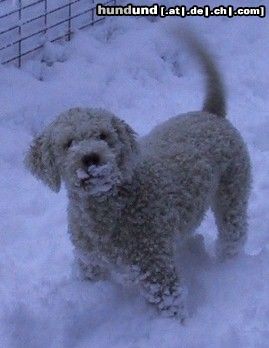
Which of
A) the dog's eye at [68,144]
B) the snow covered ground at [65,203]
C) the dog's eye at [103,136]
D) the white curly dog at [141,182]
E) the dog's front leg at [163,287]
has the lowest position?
the snow covered ground at [65,203]

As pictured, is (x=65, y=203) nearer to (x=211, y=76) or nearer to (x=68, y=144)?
(x=211, y=76)

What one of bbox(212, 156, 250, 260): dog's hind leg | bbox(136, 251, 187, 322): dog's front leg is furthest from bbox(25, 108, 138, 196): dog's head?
bbox(212, 156, 250, 260): dog's hind leg

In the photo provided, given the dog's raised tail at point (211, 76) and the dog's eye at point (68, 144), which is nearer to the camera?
the dog's eye at point (68, 144)

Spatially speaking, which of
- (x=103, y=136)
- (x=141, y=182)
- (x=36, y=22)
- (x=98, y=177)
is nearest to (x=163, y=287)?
(x=141, y=182)

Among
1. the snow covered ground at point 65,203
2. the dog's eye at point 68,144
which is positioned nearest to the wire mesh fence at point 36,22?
the snow covered ground at point 65,203

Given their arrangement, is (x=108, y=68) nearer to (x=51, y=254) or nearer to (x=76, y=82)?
(x=76, y=82)

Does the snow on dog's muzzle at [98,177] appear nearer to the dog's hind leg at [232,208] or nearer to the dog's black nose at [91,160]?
the dog's black nose at [91,160]

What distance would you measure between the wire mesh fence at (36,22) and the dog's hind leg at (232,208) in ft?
9.70

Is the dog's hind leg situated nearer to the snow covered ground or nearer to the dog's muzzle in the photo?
the snow covered ground

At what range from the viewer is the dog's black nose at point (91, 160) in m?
2.82

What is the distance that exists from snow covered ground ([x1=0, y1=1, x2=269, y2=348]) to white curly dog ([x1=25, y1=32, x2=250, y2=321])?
201 mm

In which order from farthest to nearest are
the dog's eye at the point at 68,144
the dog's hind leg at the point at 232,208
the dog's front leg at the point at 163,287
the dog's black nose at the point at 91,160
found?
the dog's hind leg at the point at 232,208, the dog's front leg at the point at 163,287, the dog's eye at the point at 68,144, the dog's black nose at the point at 91,160

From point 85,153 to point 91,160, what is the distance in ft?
0.14

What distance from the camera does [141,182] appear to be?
10.7 feet
